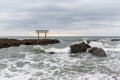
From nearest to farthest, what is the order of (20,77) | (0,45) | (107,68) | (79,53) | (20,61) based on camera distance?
1. (20,77)
2. (107,68)
3. (20,61)
4. (79,53)
5. (0,45)

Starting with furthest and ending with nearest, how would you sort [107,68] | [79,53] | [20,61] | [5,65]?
[79,53] → [20,61] → [5,65] → [107,68]

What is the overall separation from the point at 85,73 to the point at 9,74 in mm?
4110

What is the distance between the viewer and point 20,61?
17.2 metres

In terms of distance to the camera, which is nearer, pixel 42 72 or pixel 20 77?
pixel 20 77

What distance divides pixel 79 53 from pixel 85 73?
8421 mm

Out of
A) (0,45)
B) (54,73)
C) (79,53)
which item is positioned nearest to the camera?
(54,73)

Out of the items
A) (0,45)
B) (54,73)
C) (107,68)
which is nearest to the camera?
(54,73)

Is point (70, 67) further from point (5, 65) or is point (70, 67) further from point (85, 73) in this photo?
point (5, 65)

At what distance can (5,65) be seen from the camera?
52.0 feet

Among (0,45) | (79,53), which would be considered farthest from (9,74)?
(0,45)

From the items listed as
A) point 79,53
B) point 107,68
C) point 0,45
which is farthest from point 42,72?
point 0,45

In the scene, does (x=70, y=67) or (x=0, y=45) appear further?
(x=0, y=45)

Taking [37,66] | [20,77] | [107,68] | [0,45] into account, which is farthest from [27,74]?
[0,45]

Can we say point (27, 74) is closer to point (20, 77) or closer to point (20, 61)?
point (20, 77)
